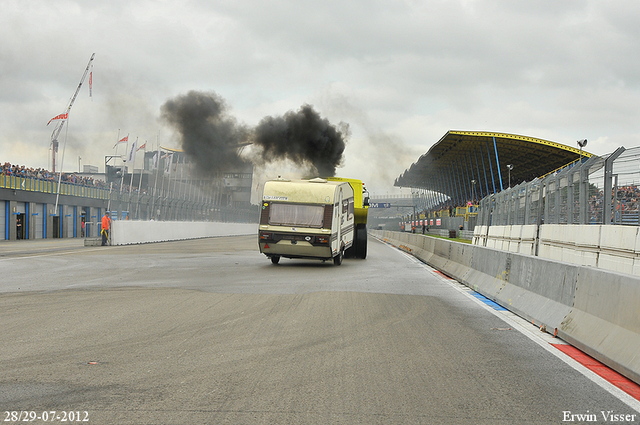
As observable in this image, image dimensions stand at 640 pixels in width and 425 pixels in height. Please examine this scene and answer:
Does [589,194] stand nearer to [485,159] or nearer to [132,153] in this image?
[132,153]

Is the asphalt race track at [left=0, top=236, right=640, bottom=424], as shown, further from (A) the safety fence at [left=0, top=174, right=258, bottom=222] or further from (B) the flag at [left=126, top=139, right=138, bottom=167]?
(B) the flag at [left=126, top=139, right=138, bottom=167]

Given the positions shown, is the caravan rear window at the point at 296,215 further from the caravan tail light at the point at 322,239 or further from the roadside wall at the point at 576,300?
the roadside wall at the point at 576,300

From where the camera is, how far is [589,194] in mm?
13023

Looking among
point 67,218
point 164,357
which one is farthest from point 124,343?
point 67,218

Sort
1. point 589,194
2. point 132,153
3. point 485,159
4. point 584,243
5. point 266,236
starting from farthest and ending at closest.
→ point 485,159
point 132,153
point 266,236
point 589,194
point 584,243

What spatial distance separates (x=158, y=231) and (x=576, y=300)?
1309 inches

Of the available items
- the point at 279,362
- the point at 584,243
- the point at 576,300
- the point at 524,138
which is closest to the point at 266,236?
the point at 584,243

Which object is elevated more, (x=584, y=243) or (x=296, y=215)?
(x=296, y=215)

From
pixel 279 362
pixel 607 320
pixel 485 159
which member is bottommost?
pixel 279 362

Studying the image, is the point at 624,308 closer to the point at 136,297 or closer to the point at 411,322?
the point at 411,322

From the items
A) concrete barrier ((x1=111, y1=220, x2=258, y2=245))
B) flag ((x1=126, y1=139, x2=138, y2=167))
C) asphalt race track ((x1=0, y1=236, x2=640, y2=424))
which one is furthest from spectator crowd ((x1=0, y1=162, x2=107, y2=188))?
asphalt race track ((x1=0, y1=236, x2=640, y2=424))

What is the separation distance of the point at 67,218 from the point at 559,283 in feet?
159

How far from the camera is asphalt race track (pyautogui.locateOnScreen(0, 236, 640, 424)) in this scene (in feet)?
14.4

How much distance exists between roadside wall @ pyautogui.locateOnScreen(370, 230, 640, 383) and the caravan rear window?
688cm
